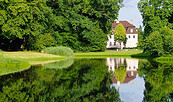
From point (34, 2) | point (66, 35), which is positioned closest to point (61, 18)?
point (66, 35)

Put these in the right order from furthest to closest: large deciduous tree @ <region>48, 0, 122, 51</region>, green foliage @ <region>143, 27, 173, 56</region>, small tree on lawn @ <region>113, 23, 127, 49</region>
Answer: small tree on lawn @ <region>113, 23, 127, 49</region>, large deciduous tree @ <region>48, 0, 122, 51</region>, green foliage @ <region>143, 27, 173, 56</region>

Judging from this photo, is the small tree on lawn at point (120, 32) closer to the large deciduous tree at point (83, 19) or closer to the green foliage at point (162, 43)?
the large deciduous tree at point (83, 19)

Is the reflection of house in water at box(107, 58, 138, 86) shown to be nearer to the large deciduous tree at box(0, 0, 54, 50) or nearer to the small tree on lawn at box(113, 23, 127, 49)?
the large deciduous tree at box(0, 0, 54, 50)

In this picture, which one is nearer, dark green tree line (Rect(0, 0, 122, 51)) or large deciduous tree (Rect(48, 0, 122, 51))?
dark green tree line (Rect(0, 0, 122, 51))

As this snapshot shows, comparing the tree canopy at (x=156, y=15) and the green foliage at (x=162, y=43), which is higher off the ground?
the tree canopy at (x=156, y=15)

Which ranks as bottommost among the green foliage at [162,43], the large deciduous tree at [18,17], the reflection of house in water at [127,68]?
the reflection of house in water at [127,68]

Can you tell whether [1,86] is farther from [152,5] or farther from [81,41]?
[81,41]

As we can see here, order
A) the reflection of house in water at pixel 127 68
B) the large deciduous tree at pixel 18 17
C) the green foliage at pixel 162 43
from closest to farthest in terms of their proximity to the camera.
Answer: the reflection of house in water at pixel 127 68, the large deciduous tree at pixel 18 17, the green foliage at pixel 162 43

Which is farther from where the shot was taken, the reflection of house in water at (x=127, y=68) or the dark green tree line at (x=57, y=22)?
the dark green tree line at (x=57, y=22)

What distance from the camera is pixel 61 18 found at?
156 ft

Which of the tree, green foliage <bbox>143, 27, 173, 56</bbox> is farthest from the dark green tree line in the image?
green foliage <bbox>143, 27, 173, 56</bbox>

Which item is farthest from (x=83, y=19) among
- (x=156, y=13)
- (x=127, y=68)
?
(x=127, y=68)

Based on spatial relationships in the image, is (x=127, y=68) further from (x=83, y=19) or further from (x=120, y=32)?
(x=120, y=32)

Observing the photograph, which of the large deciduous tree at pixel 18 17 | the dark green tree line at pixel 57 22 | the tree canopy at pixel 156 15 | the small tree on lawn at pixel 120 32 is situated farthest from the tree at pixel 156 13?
the small tree on lawn at pixel 120 32
